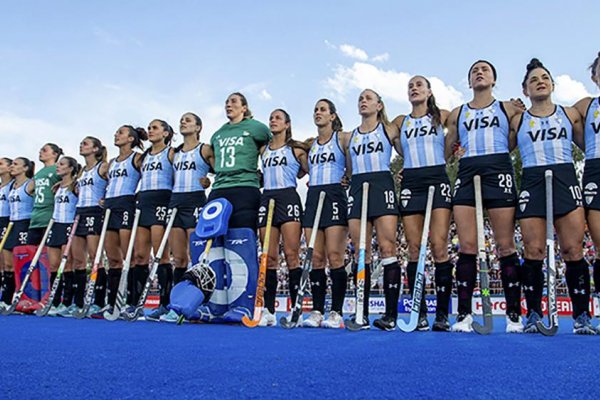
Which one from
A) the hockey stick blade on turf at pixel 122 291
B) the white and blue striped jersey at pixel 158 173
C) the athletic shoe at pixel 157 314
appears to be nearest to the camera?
the athletic shoe at pixel 157 314

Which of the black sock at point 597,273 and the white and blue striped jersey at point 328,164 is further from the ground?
the white and blue striped jersey at point 328,164

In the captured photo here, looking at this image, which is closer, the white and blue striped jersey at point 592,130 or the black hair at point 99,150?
the white and blue striped jersey at point 592,130

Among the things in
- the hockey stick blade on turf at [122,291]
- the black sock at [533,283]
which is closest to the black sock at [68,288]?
the hockey stick blade on turf at [122,291]

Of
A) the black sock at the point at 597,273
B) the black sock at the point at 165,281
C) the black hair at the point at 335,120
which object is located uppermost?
the black hair at the point at 335,120

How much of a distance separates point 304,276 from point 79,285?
158 inches

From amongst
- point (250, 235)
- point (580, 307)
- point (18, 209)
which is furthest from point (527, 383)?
point (18, 209)

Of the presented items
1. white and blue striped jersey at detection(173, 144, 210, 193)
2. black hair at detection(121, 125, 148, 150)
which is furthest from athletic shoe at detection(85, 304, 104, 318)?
black hair at detection(121, 125, 148, 150)

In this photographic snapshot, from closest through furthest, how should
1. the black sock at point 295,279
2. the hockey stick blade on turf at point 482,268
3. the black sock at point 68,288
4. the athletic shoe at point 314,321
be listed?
the hockey stick blade on turf at point 482,268
the athletic shoe at point 314,321
the black sock at point 295,279
the black sock at point 68,288

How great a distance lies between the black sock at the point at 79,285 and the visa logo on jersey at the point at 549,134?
245 inches

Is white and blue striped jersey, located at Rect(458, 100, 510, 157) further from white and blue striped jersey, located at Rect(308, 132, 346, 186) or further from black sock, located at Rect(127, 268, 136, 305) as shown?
black sock, located at Rect(127, 268, 136, 305)

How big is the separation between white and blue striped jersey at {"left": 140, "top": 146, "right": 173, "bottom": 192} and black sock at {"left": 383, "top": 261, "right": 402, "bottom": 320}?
128 inches

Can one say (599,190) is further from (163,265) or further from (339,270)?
(163,265)

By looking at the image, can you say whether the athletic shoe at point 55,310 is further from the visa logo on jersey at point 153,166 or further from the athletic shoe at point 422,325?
the athletic shoe at point 422,325

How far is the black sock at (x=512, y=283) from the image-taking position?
4.78 metres
